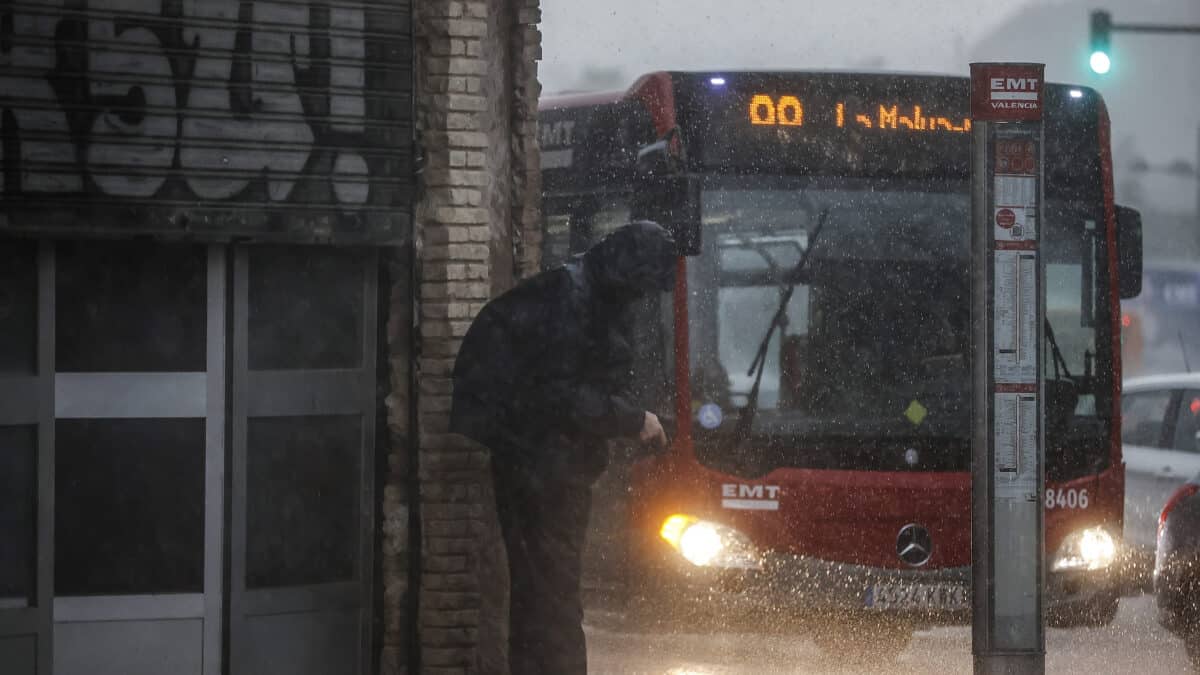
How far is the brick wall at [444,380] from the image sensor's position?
712cm

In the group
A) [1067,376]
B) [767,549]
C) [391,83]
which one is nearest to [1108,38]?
[1067,376]

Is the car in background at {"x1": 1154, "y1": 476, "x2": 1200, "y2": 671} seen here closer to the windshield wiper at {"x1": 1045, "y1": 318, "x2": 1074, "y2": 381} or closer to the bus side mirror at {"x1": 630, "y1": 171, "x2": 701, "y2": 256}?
the windshield wiper at {"x1": 1045, "y1": 318, "x2": 1074, "y2": 381}

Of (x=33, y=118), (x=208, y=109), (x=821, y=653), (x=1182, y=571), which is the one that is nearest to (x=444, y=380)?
(x=208, y=109)

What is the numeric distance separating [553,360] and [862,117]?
3.64 m

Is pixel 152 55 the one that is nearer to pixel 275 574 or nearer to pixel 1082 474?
pixel 275 574

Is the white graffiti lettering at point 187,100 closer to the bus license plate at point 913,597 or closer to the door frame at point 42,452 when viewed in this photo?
the door frame at point 42,452

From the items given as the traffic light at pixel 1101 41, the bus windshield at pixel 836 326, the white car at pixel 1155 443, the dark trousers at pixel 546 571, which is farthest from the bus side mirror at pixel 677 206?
the traffic light at pixel 1101 41

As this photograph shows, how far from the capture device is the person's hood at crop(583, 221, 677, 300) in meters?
6.56

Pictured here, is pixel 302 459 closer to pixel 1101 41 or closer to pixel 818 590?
pixel 818 590

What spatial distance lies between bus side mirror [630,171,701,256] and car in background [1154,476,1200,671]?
117 inches

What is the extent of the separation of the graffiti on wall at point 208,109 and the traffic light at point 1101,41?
13.6 meters

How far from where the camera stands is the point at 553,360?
21.6 feet

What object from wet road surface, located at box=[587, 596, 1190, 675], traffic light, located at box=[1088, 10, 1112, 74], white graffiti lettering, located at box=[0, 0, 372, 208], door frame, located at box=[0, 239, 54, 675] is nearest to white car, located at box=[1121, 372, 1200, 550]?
wet road surface, located at box=[587, 596, 1190, 675]

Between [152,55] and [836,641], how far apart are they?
17.0 feet
